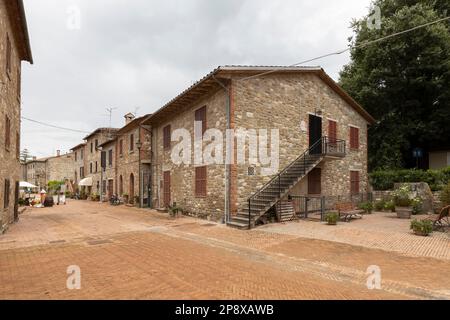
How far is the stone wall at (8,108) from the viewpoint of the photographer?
9.44 meters

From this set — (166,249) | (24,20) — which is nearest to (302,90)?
(166,249)

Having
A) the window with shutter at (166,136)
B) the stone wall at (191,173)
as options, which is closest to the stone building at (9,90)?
the window with shutter at (166,136)

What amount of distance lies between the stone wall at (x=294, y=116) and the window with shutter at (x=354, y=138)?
1.07 ft

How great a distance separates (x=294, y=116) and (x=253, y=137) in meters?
3.08

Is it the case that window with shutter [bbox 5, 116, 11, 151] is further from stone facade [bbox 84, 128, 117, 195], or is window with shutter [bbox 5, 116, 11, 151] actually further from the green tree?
the green tree

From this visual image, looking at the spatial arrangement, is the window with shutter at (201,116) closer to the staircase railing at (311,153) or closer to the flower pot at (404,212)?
the staircase railing at (311,153)

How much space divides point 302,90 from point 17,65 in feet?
42.9

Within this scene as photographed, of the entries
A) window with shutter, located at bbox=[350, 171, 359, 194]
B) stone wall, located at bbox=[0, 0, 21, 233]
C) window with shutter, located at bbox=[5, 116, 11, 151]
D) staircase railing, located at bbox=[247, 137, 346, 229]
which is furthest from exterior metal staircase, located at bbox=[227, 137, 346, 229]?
window with shutter, located at bbox=[5, 116, 11, 151]

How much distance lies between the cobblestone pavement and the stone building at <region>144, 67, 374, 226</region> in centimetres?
308

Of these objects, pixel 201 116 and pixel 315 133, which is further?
pixel 315 133

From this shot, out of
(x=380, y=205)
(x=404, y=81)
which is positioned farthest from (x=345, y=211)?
(x=404, y=81)

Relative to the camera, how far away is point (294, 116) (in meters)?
A: 14.4

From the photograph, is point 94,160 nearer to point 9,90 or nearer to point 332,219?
point 9,90

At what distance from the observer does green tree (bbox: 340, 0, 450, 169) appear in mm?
19031
